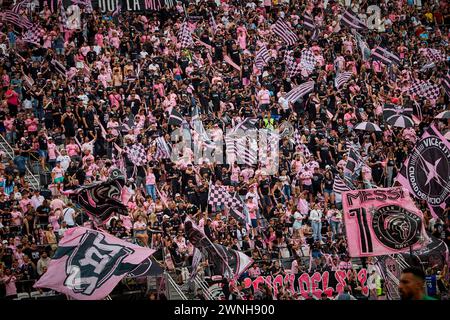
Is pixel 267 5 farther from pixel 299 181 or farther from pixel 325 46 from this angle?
pixel 299 181

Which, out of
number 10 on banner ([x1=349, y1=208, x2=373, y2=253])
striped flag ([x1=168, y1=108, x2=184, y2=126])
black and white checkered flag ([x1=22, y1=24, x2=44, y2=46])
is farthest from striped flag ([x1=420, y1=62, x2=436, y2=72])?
number 10 on banner ([x1=349, y1=208, x2=373, y2=253])

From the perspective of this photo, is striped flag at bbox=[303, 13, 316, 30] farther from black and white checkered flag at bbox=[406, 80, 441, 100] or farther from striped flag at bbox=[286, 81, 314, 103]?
striped flag at bbox=[286, 81, 314, 103]

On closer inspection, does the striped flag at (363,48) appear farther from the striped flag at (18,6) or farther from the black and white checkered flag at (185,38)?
the striped flag at (18,6)

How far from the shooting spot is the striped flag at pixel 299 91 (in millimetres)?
29812

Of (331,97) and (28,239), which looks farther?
(331,97)

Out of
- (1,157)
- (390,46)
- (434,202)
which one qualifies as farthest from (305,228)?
(390,46)

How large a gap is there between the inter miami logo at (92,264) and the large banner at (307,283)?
12.5 ft

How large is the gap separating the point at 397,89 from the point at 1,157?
15.0m

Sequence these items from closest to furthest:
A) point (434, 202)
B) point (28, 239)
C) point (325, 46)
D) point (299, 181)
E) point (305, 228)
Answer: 1. point (434, 202)
2. point (28, 239)
3. point (305, 228)
4. point (299, 181)
5. point (325, 46)

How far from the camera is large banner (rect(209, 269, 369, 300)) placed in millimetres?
21016

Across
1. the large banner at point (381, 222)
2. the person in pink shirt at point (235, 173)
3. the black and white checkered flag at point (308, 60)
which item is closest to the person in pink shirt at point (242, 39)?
the black and white checkered flag at point (308, 60)

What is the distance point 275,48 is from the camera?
107ft

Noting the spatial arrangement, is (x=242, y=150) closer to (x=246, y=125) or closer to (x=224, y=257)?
(x=246, y=125)

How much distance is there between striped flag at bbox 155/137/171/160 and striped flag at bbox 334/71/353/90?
808cm
